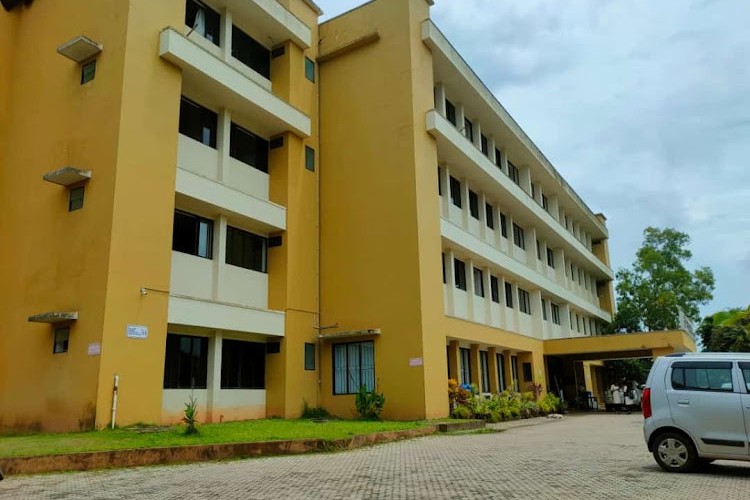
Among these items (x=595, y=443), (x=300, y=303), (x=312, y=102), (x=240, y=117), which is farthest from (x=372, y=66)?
(x=595, y=443)

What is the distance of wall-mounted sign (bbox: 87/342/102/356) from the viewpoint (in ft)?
46.3

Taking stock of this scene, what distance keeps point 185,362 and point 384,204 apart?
8.03 meters

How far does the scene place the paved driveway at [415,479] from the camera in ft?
24.9

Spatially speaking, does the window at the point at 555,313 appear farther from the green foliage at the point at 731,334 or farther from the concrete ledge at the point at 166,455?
the concrete ledge at the point at 166,455

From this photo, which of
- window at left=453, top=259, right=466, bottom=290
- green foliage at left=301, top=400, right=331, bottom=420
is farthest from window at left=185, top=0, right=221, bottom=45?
window at left=453, top=259, right=466, bottom=290

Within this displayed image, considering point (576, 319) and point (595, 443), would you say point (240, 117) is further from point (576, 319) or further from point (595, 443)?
point (576, 319)

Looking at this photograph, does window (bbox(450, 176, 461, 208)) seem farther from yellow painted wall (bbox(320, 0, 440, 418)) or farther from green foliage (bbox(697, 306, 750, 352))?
green foliage (bbox(697, 306, 750, 352))

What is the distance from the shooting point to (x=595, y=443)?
14.0 metres

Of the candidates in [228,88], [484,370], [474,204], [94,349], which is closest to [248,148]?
[228,88]

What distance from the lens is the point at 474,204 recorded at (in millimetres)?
27656

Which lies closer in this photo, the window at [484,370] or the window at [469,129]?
the window at [484,370]

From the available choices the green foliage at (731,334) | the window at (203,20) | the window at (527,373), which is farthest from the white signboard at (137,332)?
the green foliage at (731,334)

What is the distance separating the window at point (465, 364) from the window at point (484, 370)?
43.2 inches

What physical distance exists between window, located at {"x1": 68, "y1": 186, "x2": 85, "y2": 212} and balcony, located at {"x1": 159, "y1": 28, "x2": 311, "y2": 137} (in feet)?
13.8
